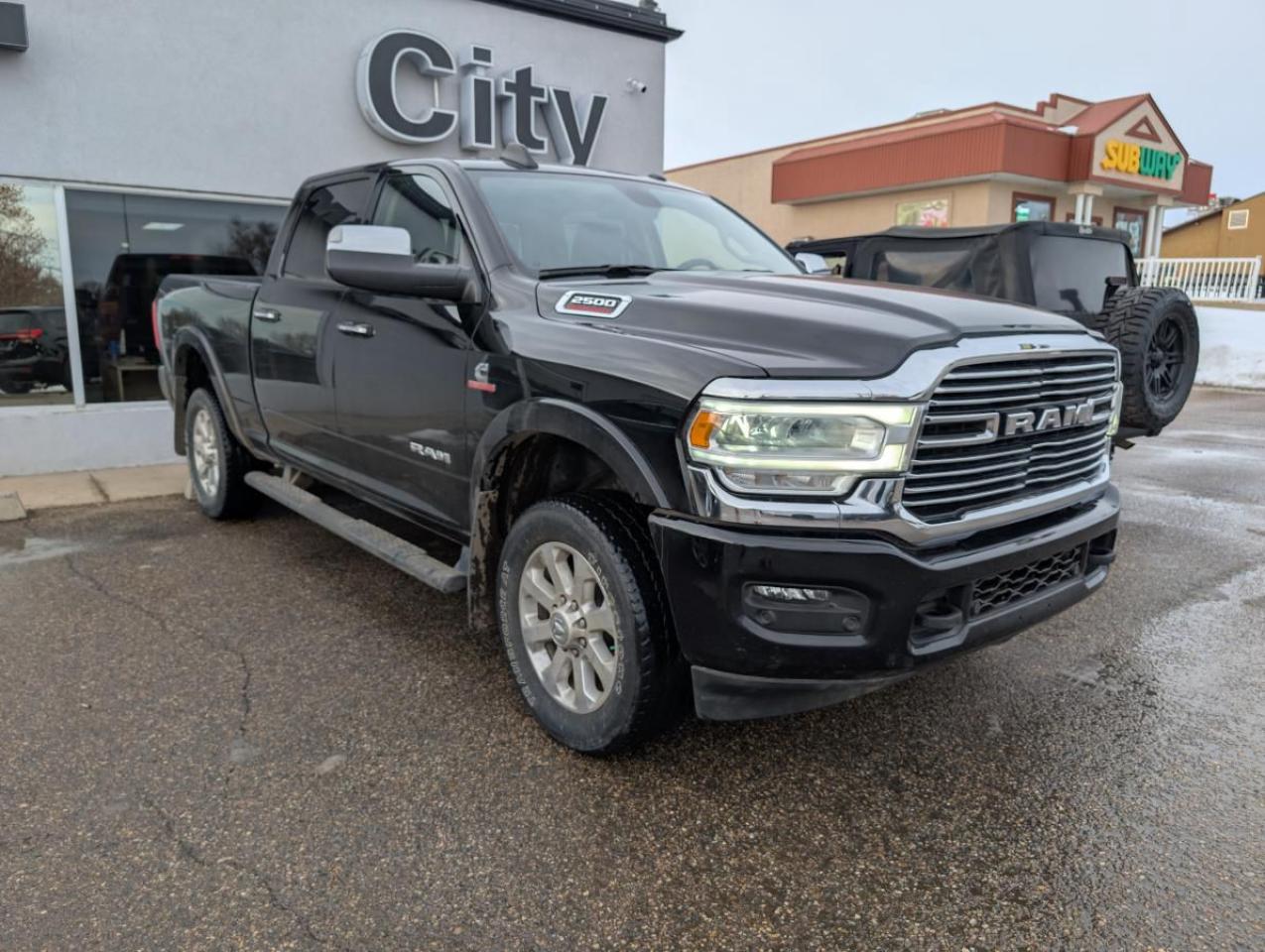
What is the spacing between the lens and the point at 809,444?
238 cm

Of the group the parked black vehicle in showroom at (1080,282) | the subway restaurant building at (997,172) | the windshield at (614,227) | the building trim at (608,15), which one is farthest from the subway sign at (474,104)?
the subway restaurant building at (997,172)

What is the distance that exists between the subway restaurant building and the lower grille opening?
623 inches

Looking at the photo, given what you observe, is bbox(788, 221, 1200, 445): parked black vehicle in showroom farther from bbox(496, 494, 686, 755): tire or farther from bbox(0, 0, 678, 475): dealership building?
bbox(0, 0, 678, 475): dealership building

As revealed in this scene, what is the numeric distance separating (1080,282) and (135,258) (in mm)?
7278

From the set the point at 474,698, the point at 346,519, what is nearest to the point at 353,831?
the point at 474,698

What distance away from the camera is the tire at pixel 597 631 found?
8.78 ft

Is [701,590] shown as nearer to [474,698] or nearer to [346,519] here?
[474,698]

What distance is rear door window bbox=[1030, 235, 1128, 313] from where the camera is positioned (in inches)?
245

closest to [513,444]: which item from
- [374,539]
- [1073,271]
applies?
[374,539]

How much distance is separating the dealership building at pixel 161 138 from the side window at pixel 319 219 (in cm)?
339

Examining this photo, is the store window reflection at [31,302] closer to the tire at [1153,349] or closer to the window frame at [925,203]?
the tire at [1153,349]

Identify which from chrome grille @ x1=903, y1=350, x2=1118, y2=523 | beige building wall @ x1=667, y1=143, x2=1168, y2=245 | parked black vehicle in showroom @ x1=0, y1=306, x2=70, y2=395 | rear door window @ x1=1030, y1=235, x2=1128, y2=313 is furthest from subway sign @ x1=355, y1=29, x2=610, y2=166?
beige building wall @ x1=667, y1=143, x2=1168, y2=245

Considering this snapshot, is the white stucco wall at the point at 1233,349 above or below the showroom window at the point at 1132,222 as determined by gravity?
below

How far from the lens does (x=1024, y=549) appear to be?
2.66 meters
